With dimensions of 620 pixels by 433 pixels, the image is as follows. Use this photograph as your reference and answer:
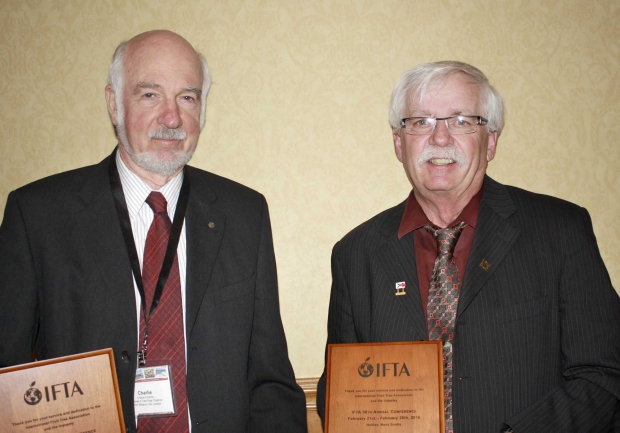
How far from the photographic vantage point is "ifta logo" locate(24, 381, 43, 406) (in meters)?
1.59

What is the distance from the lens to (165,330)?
6.19 feet

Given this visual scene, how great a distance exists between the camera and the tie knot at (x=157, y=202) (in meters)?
2.02

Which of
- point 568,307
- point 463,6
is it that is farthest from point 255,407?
point 463,6

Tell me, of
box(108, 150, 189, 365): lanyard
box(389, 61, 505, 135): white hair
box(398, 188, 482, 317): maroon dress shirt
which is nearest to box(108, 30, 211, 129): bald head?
box(108, 150, 189, 365): lanyard

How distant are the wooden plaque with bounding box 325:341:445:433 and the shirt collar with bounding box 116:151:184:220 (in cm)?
84

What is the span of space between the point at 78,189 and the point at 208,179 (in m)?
0.49

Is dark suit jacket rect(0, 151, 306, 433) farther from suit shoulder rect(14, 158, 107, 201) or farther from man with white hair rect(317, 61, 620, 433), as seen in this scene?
man with white hair rect(317, 61, 620, 433)

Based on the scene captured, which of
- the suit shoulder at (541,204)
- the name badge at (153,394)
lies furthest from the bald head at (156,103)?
the suit shoulder at (541,204)

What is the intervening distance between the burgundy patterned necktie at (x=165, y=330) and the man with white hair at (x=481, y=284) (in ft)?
1.90

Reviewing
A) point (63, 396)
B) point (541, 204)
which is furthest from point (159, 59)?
point (541, 204)

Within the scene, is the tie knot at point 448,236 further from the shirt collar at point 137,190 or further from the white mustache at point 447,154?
the shirt collar at point 137,190

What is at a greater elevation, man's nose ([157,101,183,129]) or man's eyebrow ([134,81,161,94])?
man's eyebrow ([134,81,161,94])

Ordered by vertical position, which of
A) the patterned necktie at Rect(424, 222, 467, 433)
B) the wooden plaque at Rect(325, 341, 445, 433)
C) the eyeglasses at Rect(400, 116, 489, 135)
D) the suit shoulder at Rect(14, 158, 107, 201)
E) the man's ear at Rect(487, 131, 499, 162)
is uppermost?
the eyeglasses at Rect(400, 116, 489, 135)

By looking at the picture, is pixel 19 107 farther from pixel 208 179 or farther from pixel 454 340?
pixel 454 340
